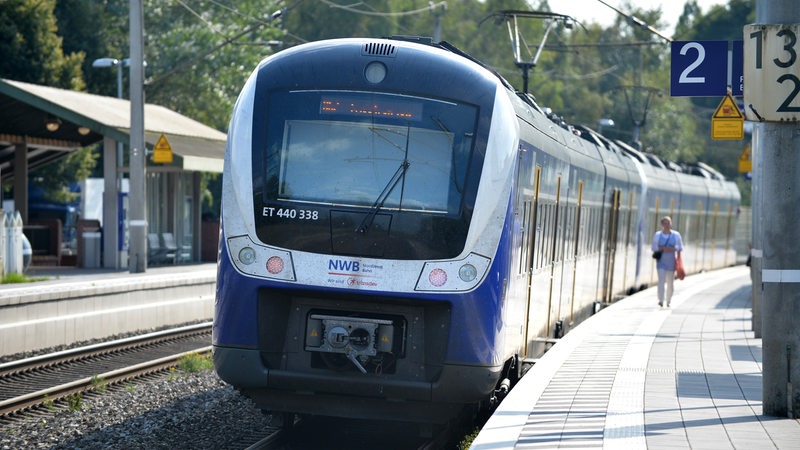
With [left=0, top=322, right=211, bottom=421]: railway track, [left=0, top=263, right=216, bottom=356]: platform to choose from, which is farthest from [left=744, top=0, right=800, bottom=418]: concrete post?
[left=0, top=263, right=216, bottom=356]: platform

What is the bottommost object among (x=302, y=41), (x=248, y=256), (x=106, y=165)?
(x=248, y=256)

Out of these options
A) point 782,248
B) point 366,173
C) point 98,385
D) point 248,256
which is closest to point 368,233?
point 366,173

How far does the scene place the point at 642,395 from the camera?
34.0 feet

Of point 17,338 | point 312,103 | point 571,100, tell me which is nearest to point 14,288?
point 17,338

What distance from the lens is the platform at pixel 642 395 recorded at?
8297 mm

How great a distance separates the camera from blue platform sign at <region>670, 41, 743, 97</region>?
13.2m

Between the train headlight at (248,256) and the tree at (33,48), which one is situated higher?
the tree at (33,48)

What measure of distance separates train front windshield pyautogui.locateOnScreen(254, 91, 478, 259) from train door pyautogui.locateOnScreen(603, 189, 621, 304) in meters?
12.1

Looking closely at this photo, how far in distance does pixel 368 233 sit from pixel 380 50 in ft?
4.84

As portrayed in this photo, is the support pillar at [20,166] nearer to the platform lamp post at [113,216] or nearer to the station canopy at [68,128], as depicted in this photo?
the station canopy at [68,128]

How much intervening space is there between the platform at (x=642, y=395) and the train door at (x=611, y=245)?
3.67 m

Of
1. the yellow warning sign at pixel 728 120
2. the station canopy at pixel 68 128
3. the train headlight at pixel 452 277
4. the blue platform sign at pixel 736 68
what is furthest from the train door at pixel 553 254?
the station canopy at pixel 68 128

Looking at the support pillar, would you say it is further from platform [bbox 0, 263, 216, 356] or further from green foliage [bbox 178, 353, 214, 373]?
green foliage [bbox 178, 353, 214, 373]

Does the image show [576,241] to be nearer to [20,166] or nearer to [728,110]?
[728,110]
